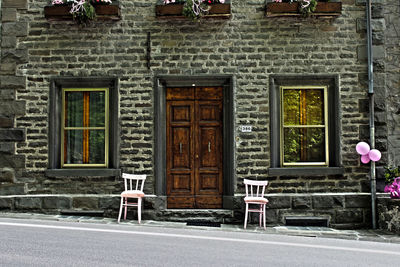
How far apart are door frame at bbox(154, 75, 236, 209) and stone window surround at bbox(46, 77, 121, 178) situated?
0.79m

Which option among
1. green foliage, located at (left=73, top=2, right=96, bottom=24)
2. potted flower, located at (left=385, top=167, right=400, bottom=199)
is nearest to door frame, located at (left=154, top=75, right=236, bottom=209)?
green foliage, located at (left=73, top=2, right=96, bottom=24)

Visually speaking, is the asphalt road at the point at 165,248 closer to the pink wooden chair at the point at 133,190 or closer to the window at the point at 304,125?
the pink wooden chair at the point at 133,190

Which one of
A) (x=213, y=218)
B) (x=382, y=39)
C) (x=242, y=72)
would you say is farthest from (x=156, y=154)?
(x=382, y=39)

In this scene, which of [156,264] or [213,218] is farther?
[213,218]

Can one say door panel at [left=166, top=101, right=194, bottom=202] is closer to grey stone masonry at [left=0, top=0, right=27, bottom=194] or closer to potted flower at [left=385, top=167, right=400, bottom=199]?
grey stone masonry at [left=0, top=0, right=27, bottom=194]

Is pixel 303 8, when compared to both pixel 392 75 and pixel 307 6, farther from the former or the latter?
pixel 392 75

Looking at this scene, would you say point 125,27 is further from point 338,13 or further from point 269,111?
point 338,13

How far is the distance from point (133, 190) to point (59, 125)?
6.79 feet

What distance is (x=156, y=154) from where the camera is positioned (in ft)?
28.6

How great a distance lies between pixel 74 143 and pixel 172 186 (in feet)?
7.21

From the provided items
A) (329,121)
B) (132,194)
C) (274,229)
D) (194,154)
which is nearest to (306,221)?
(274,229)

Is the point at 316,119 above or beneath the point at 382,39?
beneath

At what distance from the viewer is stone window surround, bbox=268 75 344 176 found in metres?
8.62

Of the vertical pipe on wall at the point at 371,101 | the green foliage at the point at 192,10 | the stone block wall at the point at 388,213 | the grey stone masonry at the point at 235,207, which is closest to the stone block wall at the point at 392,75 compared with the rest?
the vertical pipe on wall at the point at 371,101
